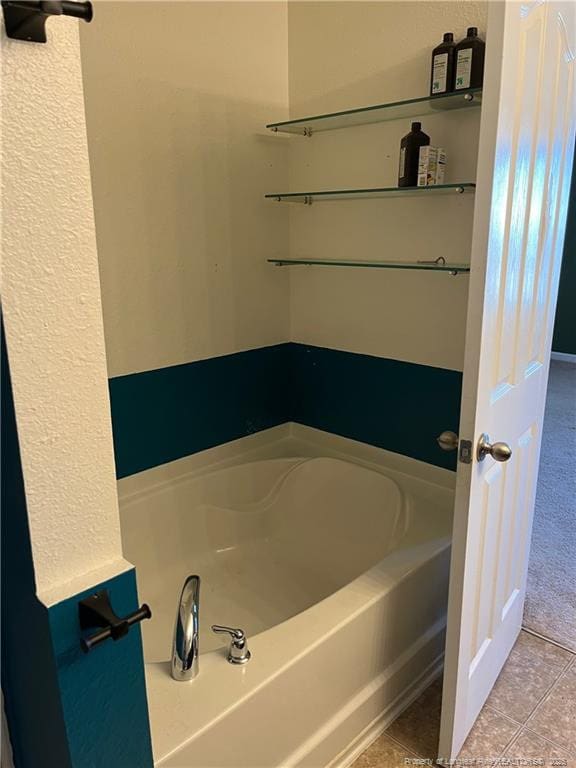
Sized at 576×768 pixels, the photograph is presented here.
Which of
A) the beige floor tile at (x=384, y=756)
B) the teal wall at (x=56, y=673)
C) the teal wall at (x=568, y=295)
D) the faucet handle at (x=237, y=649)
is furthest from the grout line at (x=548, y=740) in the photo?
the teal wall at (x=568, y=295)

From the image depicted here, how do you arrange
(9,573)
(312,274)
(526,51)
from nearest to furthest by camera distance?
(9,573)
(526,51)
(312,274)

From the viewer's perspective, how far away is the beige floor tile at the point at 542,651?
77.4 inches

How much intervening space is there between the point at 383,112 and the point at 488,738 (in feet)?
6.57

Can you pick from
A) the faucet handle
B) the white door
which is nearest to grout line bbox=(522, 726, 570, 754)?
the white door

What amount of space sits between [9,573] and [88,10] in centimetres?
77

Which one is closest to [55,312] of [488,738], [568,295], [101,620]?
[101,620]

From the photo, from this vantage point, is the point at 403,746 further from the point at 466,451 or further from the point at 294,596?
the point at 466,451

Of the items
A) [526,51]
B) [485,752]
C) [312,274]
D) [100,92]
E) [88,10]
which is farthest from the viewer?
[312,274]

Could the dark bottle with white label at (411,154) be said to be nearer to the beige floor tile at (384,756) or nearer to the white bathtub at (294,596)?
the white bathtub at (294,596)

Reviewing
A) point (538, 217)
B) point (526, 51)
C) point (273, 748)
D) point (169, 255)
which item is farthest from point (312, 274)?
point (273, 748)

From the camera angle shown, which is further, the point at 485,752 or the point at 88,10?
the point at 485,752

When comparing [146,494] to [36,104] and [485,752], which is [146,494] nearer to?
[485,752]

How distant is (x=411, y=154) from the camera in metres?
1.91

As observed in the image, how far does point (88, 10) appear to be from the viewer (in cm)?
67
